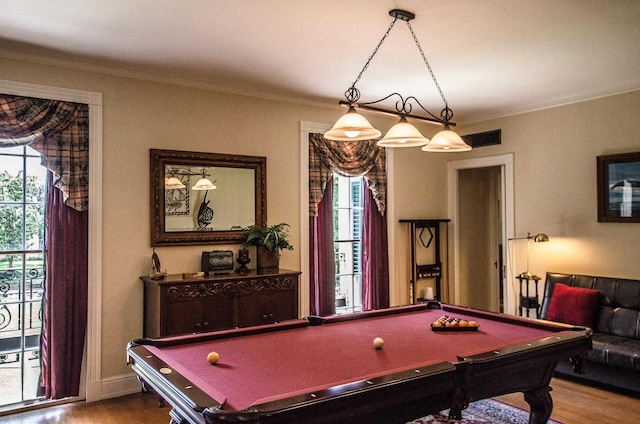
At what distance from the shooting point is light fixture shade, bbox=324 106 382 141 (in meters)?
2.83

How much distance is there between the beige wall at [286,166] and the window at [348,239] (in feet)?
1.45

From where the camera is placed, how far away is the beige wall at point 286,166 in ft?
13.3

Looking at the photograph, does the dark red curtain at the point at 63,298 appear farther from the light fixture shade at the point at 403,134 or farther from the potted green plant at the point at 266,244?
the light fixture shade at the point at 403,134

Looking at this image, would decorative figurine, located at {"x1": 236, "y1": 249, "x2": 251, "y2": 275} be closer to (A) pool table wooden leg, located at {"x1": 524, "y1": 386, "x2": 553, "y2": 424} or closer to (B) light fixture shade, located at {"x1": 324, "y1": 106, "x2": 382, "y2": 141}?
(B) light fixture shade, located at {"x1": 324, "y1": 106, "x2": 382, "y2": 141}

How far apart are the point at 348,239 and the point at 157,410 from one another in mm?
2679

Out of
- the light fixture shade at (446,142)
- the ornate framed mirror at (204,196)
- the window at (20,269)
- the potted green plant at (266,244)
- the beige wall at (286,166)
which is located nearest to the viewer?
the light fixture shade at (446,142)

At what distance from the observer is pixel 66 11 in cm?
294

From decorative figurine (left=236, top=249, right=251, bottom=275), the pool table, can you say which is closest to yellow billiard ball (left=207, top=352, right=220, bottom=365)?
the pool table

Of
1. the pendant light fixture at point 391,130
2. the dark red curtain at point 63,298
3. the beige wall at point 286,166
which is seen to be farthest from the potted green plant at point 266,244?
the pendant light fixture at point 391,130

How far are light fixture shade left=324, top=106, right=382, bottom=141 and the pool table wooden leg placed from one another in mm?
1769

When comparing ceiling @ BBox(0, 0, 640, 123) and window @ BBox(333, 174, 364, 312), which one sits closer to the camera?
ceiling @ BBox(0, 0, 640, 123)

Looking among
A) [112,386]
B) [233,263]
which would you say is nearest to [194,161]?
[233,263]

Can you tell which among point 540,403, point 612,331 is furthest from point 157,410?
point 612,331

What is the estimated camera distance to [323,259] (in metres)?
5.24
